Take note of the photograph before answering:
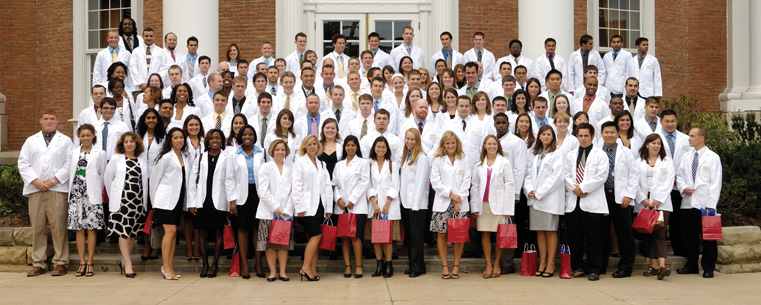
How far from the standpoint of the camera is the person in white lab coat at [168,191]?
384 inches

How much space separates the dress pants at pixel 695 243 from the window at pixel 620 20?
8.43m

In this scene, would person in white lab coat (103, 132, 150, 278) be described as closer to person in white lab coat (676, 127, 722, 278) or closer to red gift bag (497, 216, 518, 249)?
red gift bag (497, 216, 518, 249)

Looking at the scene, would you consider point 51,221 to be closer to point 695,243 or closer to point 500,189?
point 500,189

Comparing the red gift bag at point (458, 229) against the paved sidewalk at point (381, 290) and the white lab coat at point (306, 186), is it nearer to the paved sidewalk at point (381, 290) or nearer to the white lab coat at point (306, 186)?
the paved sidewalk at point (381, 290)

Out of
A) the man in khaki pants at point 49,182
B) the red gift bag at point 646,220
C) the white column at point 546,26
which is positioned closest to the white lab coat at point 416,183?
the red gift bag at point 646,220

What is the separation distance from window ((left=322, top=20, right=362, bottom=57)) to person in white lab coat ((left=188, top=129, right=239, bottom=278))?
7.24m

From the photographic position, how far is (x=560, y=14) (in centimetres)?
1451

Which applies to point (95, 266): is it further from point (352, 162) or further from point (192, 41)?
point (192, 41)

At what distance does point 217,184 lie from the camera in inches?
387

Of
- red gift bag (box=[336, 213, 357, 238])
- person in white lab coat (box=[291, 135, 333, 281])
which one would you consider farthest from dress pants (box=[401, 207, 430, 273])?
person in white lab coat (box=[291, 135, 333, 281])

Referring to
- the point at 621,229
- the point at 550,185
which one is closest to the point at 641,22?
the point at 621,229

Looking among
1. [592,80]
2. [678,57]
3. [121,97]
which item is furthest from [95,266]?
[678,57]

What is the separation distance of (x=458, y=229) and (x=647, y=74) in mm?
6150

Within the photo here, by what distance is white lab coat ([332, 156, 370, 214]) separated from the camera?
9906mm
